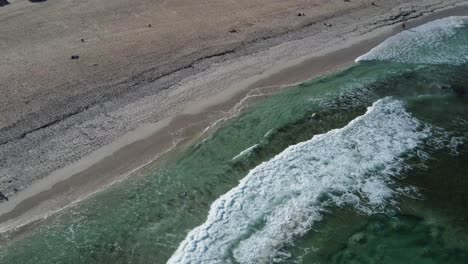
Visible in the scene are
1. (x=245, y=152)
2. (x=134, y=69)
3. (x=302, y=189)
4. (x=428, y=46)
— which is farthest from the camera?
(x=428, y=46)

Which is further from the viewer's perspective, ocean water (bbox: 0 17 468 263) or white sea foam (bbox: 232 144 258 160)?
white sea foam (bbox: 232 144 258 160)

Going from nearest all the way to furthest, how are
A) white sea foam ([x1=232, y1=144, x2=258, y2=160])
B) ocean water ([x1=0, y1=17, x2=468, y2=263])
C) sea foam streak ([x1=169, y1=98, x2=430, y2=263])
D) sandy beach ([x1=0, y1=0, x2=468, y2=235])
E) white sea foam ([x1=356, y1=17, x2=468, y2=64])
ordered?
ocean water ([x1=0, y1=17, x2=468, y2=263]) < sea foam streak ([x1=169, y1=98, x2=430, y2=263]) < sandy beach ([x1=0, y1=0, x2=468, y2=235]) < white sea foam ([x1=232, y1=144, x2=258, y2=160]) < white sea foam ([x1=356, y1=17, x2=468, y2=64])

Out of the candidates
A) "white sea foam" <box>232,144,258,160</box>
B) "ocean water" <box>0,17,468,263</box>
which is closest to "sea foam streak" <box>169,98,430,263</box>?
"ocean water" <box>0,17,468,263</box>

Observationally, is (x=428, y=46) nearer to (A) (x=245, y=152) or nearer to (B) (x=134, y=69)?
(A) (x=245, y=152)

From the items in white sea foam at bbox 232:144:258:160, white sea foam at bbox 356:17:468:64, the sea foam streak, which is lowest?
the sea foam streak

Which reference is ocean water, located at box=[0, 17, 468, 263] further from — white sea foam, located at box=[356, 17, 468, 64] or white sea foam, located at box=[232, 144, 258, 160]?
white sea foam, located at box=[356, 17, 468, 64]

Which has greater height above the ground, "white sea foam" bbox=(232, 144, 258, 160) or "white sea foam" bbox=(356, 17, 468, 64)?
"white sea foam" bbox=(356, 17, 468, 64)

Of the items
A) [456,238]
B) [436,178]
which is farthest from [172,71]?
[456,238]

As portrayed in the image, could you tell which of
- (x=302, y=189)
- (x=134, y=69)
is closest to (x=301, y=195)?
(x=302, y=189)

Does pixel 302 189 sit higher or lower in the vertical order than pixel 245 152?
lower
